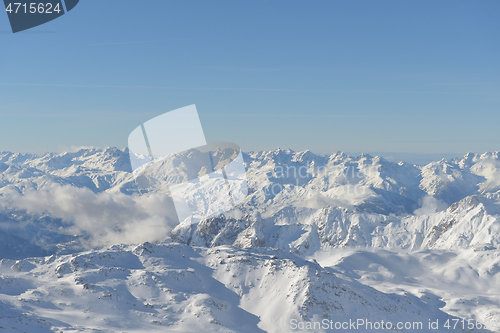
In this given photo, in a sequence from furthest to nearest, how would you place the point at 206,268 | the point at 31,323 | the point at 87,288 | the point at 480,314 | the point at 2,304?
1. the point at 480,314
2. the point at 206,268
3. the point at 87,288
4. the point at 2,304
5. the point at 31,323

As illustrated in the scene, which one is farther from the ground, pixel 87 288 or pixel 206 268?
pixel 87 288

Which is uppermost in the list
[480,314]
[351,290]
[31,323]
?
[31,323]

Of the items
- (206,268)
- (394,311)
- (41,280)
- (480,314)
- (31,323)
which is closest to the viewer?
(31,323)

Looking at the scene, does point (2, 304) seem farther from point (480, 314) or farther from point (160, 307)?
point (480, 314)

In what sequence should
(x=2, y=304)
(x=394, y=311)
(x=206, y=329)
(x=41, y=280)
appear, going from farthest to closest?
(x=394, y=311), (x=41, y=280), (x=206, y=329), (x=2, y=304)

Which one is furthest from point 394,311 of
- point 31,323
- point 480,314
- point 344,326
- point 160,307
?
point 31,323

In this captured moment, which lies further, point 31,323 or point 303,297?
point 303,297

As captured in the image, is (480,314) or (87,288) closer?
(87,288)

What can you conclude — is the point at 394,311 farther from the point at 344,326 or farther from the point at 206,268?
the point at 206,268

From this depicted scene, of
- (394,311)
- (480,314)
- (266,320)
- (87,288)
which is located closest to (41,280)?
(87,288)
